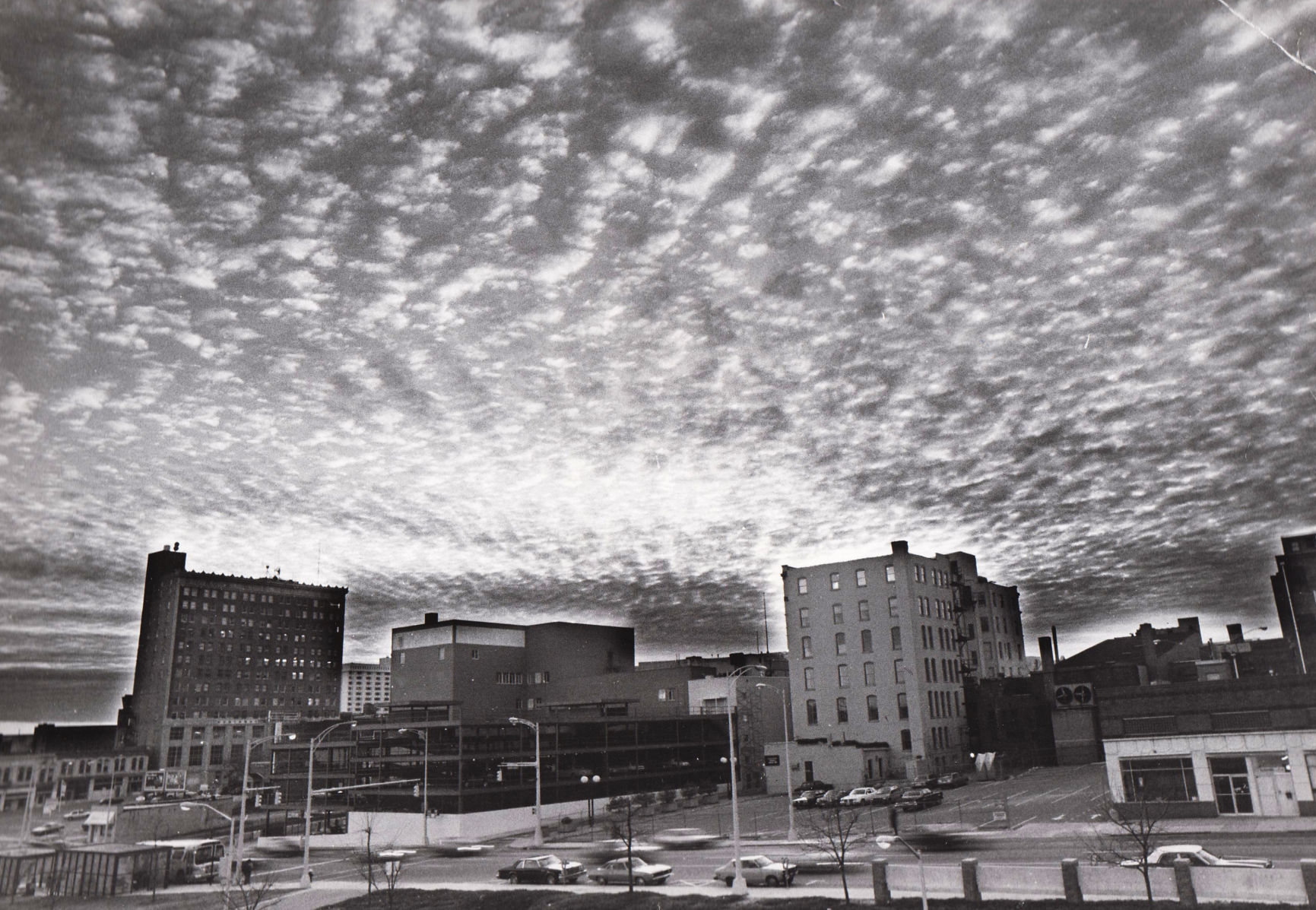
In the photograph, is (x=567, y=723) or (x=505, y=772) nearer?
(x=505, y=772)

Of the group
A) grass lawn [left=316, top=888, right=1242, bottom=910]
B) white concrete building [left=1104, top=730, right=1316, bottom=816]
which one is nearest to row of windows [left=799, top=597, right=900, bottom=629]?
white concrete building [left=1104, top=730, right=1316, bottom=816]

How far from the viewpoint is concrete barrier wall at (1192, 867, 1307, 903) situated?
2962 cm

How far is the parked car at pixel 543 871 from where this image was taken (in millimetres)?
46312

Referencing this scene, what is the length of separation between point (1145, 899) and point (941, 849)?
15.2 metres

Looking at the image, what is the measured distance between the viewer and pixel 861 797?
72.1 meters

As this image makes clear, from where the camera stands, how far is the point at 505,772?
77875 mm

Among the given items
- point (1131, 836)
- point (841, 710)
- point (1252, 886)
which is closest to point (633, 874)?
point (1131, 836)

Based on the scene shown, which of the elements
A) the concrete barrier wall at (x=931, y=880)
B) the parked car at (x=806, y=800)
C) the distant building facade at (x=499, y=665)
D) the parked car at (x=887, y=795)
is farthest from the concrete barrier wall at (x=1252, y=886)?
the distant building facade at (x=499, y=665)

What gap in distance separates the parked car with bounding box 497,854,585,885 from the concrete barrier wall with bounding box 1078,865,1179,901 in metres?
25.4

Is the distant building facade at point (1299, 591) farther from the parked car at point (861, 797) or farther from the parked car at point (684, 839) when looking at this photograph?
the parked car at point (684, 839)

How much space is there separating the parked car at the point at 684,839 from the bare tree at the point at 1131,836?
23537 millimetres

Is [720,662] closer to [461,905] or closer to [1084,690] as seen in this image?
[1084,690]

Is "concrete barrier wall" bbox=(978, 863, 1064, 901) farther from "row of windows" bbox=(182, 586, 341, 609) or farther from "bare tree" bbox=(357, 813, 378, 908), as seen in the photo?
"row of windows" bbox=(182, 586, 341, 609)

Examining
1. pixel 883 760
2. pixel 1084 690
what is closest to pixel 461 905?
pixel 883 760
